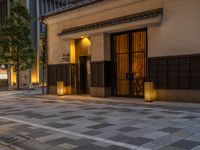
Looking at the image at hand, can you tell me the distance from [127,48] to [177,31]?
3.83 m

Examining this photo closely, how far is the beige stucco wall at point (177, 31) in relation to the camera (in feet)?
44.6

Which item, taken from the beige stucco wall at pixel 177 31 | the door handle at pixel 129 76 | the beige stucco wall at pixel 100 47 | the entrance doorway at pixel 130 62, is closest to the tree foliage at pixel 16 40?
the beige stucco wall at pixel 100 47

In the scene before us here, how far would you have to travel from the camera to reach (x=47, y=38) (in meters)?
22.3

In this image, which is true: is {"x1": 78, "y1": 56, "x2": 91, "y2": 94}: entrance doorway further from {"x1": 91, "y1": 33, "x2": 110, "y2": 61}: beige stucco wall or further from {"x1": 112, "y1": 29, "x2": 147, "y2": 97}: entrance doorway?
{"x1": 112, "y1": 29, "x2": 147, "y2": 97}: entrance doorway

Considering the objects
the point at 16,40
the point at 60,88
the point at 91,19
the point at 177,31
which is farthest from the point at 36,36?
the point at 177,31

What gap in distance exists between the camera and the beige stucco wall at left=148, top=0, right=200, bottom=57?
535 inches

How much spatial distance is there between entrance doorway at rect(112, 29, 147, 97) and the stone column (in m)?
0.45

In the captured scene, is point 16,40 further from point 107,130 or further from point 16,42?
point 107,130

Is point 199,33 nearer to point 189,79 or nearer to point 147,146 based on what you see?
point 189,79

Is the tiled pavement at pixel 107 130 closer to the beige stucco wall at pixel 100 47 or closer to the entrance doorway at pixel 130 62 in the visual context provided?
the entrance doorway at pixel 130 62

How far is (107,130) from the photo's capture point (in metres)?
8.35

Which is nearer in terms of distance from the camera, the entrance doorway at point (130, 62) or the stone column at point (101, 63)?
the entrance doorway at point (130, 62)

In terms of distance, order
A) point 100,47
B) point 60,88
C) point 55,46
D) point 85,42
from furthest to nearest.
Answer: point 55,46 → point 60,88 → point 85,42 → point 100,47

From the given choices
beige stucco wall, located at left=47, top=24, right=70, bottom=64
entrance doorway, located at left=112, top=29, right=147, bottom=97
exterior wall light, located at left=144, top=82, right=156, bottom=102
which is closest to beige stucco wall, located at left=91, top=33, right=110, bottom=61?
entrance doorway, located at left=112, top=29, right=147, bottom=97
